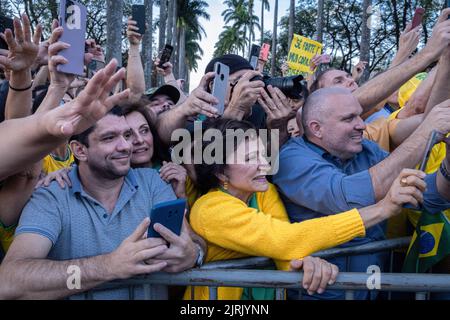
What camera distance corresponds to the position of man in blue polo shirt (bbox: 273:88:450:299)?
7.50ft

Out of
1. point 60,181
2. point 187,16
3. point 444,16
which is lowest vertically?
point 60,181

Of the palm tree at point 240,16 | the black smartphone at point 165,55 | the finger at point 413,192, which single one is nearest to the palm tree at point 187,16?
the palm tree at point 240,16

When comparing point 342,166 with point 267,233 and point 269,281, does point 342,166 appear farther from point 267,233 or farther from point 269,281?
point 269,281

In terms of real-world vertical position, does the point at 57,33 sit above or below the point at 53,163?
above

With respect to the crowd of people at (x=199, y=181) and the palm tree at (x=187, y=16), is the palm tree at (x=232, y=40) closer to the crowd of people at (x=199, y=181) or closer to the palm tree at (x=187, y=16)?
the palm tree at (x=187, y=16)

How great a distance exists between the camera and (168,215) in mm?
1834

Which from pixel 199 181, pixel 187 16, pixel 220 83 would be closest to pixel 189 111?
pixel 220 83

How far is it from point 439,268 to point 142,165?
183 centimetres

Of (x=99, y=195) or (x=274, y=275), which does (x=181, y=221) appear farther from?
(x=99, y=195)

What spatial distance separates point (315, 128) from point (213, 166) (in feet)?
2.33

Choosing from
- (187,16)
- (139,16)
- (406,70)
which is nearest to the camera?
(406,70)

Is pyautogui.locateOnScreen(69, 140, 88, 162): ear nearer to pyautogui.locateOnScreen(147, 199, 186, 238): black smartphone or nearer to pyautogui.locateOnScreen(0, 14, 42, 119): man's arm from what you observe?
pyautogui.locateOnScreen(0, 14, 42, 119): man's arm

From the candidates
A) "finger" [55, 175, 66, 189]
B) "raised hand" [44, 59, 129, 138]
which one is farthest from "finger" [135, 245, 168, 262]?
"finger" [55, 175, 66, 189]

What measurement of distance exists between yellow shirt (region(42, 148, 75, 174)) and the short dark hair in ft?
3.57
